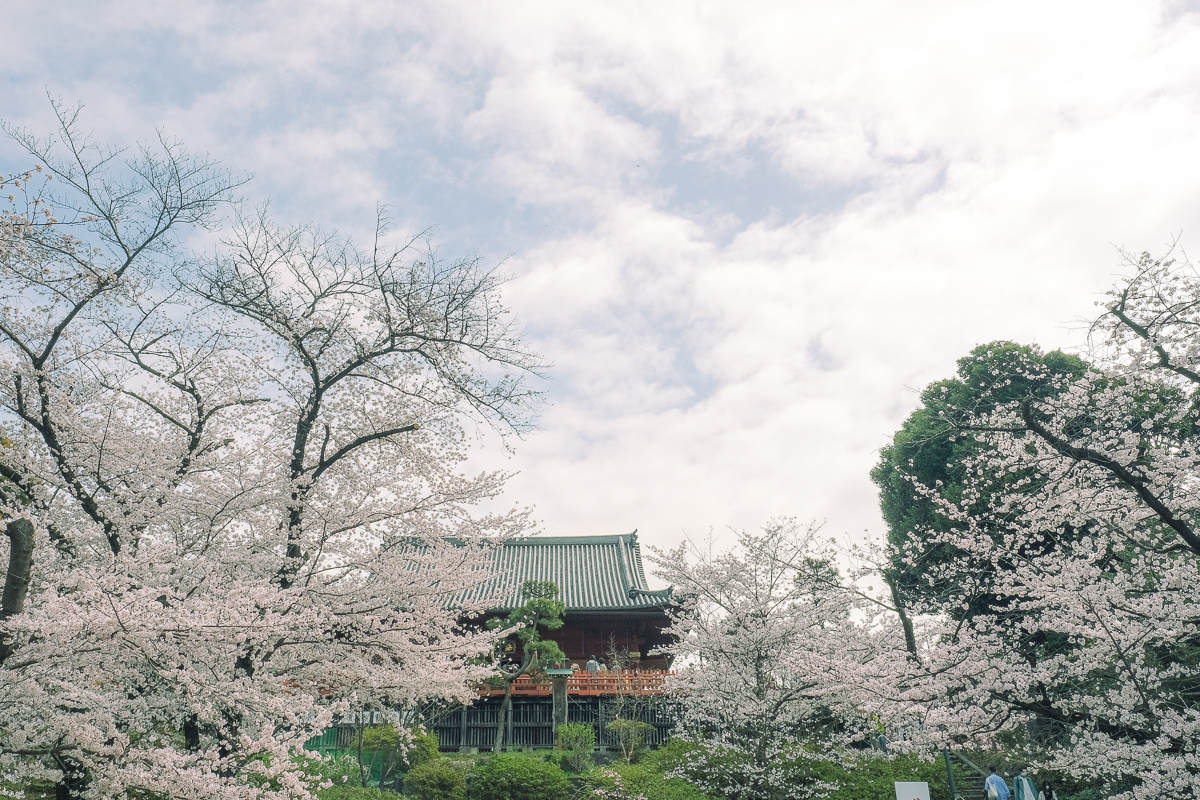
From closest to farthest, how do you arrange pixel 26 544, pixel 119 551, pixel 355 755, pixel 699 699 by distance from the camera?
pixel 26 544 < pixel 119 551 < pixel 699 699 < pixel 355 755

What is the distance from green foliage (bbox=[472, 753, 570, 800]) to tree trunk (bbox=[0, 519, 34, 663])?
28.2ft

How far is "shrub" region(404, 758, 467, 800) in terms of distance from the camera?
12086mm

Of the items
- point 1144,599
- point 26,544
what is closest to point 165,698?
point 26,544

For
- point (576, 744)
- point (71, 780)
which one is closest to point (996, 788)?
point (576, 744)

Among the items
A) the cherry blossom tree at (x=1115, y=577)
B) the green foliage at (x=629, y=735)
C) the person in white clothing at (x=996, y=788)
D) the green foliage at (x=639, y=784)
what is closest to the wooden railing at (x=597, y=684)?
the green foliage at (x=629, y=735)

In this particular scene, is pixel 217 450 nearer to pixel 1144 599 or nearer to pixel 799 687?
pixel 799 687

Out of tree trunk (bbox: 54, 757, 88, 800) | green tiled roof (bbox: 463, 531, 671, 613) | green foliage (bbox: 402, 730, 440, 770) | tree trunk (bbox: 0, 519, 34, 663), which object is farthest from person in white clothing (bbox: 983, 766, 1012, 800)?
tree trunk (bbox: 0, 519, 34, 663)

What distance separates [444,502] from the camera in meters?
8.96

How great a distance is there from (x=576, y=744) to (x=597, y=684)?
276cm

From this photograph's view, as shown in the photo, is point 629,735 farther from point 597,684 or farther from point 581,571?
point 581,571

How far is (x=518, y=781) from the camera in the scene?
12.1m

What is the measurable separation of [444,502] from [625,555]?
2091 cm

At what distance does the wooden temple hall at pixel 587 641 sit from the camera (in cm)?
1756

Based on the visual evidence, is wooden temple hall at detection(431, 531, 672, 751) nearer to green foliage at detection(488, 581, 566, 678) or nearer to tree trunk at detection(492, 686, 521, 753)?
tree trunk at detection(492, 686, 521, 753)
